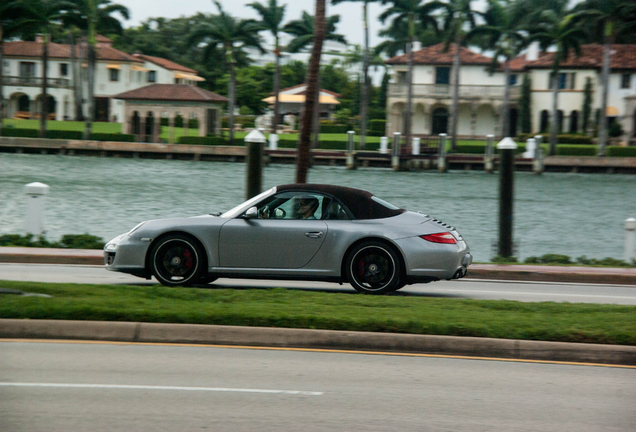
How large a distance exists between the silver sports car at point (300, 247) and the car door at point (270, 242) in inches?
0.5

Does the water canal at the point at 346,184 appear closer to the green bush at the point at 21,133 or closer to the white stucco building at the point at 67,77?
the green bush at the point at 21,133

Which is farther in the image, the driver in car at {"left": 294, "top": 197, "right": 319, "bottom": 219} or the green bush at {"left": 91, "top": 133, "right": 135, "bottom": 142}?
the green bush at {"left": 91, "top": 133, "right": 135, "bottom": 142}

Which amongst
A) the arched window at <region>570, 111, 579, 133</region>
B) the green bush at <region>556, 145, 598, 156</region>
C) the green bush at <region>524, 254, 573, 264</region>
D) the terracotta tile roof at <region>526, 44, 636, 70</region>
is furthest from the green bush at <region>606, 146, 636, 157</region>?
the green bush at <region>524, 254, 573, 264</region>

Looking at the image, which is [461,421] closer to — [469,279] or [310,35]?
[469,279]

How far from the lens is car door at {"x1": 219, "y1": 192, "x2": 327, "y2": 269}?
1055 cm

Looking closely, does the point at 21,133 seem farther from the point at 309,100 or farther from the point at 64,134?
the point at 309,100

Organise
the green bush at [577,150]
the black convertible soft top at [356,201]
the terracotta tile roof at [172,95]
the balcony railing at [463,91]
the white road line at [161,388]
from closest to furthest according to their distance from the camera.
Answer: the white road line at [161,388], the black convertible soft top at [356,201], the green bush at [577,150], the terracotta tile roof at [172,95], the balcony railing at [463,91]

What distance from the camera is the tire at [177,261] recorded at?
34.9ft

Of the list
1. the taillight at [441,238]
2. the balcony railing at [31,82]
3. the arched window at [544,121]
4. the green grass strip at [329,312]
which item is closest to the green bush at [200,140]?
the balcony railing at [31,82]

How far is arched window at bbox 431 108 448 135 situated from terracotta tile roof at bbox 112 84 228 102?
21.1 metres

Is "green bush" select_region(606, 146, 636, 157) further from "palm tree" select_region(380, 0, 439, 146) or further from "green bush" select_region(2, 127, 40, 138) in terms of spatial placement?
"green bush" select_region(2, 127, 40, 138)

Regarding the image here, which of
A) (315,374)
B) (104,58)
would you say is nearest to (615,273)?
(315,374)

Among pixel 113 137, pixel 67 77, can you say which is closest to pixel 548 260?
pixel 113 137

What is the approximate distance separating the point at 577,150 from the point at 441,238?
58.0 meters
